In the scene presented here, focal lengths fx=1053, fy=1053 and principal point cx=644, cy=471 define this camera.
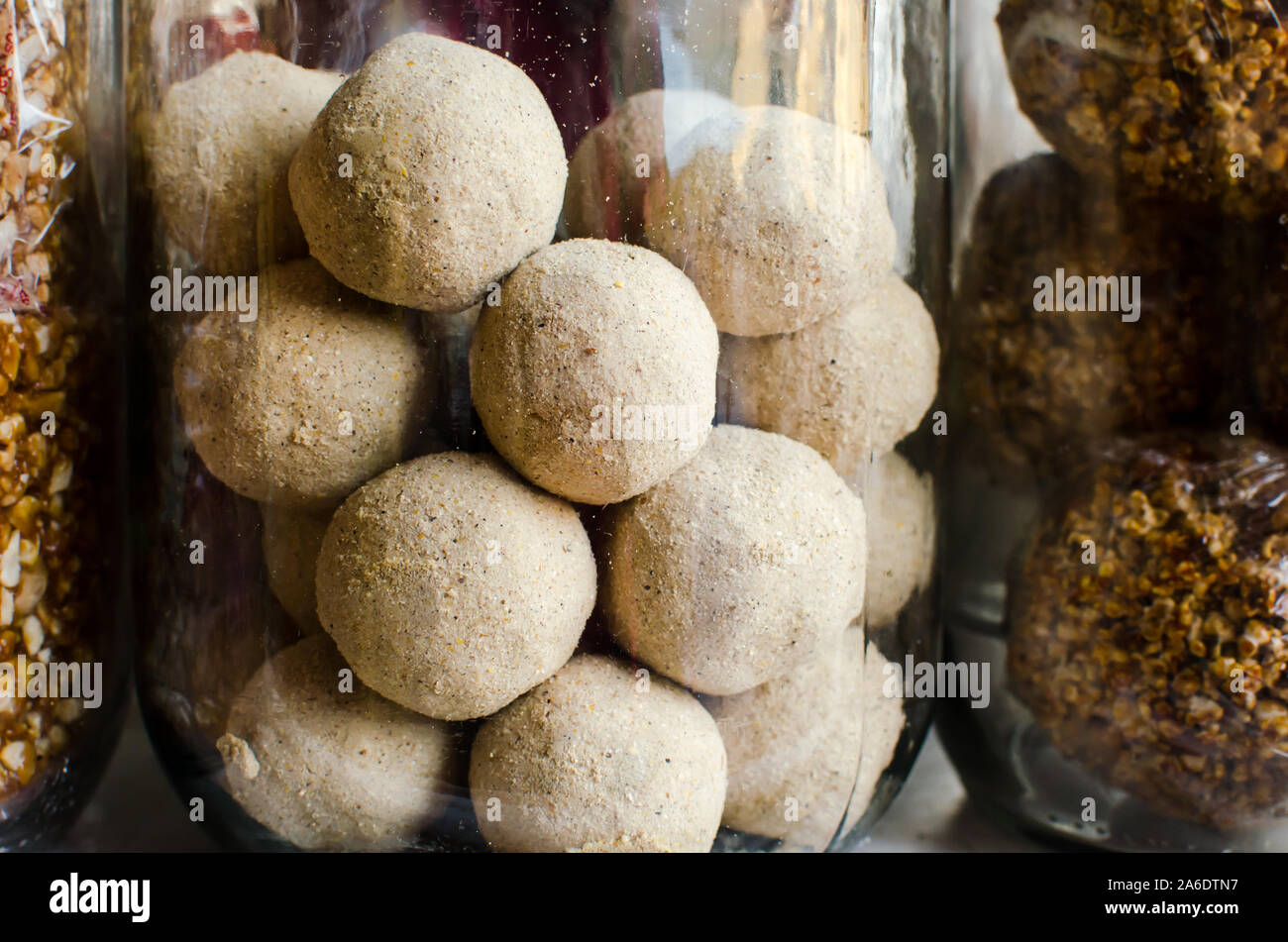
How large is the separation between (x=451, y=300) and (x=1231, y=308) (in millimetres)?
488

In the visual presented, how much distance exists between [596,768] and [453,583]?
114 mm

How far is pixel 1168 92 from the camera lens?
618mm

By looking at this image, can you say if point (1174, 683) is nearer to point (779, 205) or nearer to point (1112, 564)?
point (1112, 564)

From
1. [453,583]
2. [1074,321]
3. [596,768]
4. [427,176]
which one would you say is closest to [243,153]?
[427,176]

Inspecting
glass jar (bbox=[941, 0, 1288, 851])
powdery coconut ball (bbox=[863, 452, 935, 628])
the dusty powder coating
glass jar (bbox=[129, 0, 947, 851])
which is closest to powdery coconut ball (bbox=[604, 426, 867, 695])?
glass jar (bbox=[129, 0, 947, 851])

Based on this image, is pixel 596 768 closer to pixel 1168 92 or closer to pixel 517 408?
pixel 517 408

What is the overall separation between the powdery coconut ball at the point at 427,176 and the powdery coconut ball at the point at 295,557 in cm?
13

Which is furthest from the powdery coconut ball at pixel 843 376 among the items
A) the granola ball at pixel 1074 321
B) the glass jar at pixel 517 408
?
the granola ball at pixel 1074 321

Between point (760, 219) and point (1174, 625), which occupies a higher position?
point (760, 219)

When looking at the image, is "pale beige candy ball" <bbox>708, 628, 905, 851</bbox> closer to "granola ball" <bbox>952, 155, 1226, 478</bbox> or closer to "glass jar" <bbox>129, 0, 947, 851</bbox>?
"glass jar" <bbox>129, 0, 947, 851</bbox>

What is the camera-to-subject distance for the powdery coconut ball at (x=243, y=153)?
537mm

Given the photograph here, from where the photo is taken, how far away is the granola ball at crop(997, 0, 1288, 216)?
0.60m

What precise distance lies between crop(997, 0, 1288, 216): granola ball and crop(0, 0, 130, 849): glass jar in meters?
0.60

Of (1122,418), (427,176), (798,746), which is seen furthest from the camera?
(1122,418)
